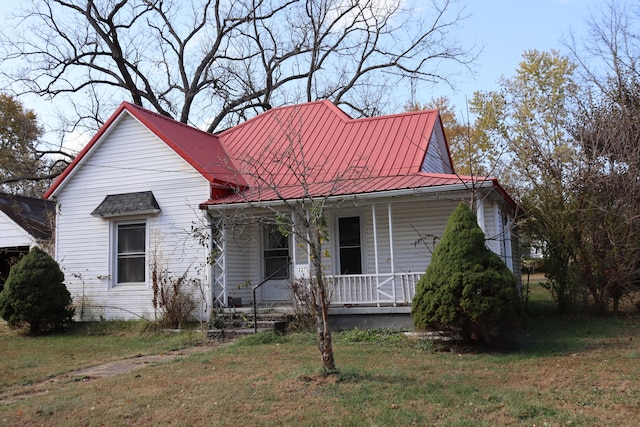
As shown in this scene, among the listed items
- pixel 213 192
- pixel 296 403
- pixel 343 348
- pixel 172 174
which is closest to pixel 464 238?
pixel 343 348

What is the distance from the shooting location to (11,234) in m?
19.8

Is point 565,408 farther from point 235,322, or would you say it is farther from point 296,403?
point 235,322

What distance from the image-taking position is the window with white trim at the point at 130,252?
49.2 ft

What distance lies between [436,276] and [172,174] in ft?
26.1

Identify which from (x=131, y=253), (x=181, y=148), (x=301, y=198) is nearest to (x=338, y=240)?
(x=301, y=198)

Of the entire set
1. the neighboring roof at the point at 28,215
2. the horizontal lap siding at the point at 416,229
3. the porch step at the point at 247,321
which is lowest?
the porch step at the point at 247,321

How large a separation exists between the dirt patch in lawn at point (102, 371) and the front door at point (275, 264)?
10.2 feet

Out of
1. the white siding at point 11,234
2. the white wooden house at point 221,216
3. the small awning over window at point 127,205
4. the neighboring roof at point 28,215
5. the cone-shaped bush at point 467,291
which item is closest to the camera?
the cone-shaped bush at point 467,291

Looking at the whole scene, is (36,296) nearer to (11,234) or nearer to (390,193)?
(11,234)

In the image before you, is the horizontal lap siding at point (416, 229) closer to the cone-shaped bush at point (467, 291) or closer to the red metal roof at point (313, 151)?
the red metal roof at point (313, 151)

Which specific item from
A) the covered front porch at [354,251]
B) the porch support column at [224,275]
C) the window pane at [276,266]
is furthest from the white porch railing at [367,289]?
the porch support column at [224,275]

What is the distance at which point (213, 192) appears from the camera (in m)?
14.4

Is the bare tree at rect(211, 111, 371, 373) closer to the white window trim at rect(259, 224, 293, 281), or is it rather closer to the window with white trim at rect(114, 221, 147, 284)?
the white window trim at rect(259, 224, 293, 281)

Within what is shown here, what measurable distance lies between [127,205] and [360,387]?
9751 millimetres
